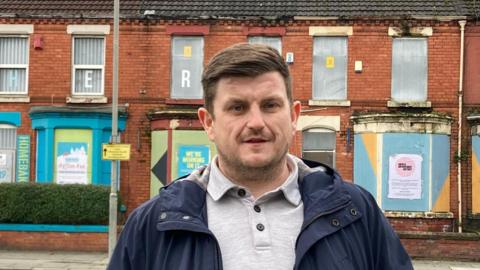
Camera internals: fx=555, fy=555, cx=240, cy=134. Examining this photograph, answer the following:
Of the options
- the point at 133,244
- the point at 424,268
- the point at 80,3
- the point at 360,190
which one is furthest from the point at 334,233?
the point at 80,3

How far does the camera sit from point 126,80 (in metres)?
16.5

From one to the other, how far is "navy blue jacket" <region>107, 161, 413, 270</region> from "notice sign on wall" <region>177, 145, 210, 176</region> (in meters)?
13.4

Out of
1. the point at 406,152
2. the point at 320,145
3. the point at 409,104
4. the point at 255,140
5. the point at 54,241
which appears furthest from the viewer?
the point at 320,145

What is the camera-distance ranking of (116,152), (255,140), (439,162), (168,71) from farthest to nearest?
1. (168,71)
2. (439,162)
3. (116,152)
4. (255,140)

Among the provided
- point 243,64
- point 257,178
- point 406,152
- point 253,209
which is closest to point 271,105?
point 243,64

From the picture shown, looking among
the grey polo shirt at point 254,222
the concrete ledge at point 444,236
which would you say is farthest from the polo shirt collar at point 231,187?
the concrete ledge at point 444,236

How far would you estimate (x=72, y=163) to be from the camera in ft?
52.9

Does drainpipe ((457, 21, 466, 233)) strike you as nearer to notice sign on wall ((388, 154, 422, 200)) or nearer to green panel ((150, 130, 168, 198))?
notice sign on wall ((388, 154, 422, 200))

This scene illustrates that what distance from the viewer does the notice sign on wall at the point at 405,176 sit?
1538 centimetres

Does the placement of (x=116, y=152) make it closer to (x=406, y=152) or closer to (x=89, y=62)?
(x=89, y=62)

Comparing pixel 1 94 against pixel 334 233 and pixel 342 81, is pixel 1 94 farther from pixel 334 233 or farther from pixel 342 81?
pixel 334 233

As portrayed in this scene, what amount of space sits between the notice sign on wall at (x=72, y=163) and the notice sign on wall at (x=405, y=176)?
344 inches

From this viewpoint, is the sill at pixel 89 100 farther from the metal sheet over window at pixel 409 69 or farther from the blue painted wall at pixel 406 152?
the metal sheet over window at pixel 409 69

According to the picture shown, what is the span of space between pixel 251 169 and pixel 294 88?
13872 mm
